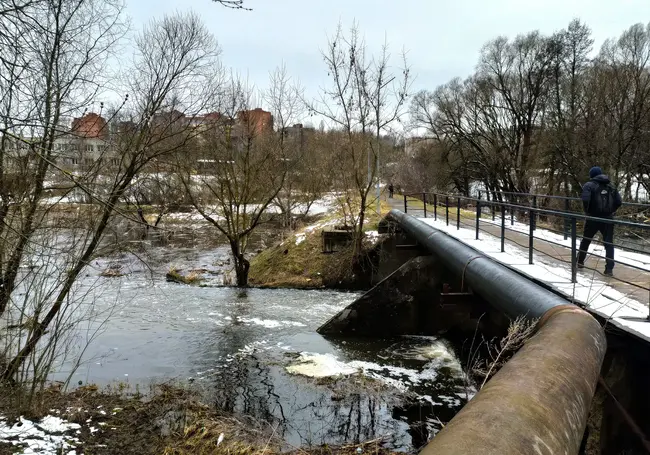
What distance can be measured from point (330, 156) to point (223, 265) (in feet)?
29.2

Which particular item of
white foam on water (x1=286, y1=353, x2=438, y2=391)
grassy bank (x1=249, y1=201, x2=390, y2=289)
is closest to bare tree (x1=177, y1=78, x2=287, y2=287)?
grassy bank (x1=249, y1=201, x2=390, y2=289)

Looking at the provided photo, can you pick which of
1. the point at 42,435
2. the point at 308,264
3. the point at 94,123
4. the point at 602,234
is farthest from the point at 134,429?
the point at 308,264

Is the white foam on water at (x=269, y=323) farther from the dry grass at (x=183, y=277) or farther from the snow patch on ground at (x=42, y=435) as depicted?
the dry grass at (x=183, y=277)

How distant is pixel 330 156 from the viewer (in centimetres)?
2641

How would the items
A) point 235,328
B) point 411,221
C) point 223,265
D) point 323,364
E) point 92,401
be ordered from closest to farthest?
1. point 92,401
2. point 323,364
3. point 235,328
4. point 411,221
5. point 223,265

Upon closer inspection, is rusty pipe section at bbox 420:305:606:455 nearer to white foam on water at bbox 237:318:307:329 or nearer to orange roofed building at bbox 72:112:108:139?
orange roofed building at bbox 72:112:108:139

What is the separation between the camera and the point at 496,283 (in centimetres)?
701

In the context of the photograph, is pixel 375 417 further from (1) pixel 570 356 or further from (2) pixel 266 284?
(2) pixel 266 284

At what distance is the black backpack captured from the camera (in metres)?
8.00

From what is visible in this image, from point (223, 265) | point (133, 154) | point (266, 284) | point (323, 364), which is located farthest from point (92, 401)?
point (223, 265)

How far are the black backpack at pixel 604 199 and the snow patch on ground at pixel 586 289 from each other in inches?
46.2

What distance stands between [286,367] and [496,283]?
5.21m

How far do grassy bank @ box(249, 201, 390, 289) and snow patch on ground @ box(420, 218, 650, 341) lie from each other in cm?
1018

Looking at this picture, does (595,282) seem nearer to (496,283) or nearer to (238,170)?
(496,283)
